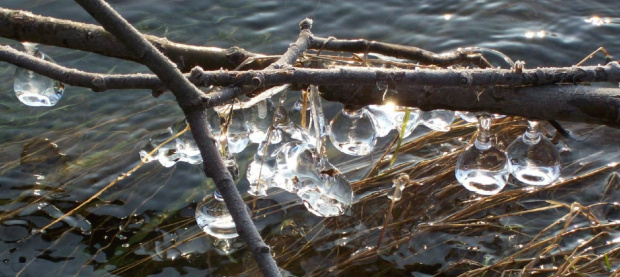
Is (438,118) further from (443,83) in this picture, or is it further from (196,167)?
(196,167)

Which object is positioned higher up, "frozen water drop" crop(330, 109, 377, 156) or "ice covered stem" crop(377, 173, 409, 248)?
"frozen water drop" crop(330, 109, 377, 156)

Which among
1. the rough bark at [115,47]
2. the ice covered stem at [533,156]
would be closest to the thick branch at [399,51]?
the rough bark at [115,47]

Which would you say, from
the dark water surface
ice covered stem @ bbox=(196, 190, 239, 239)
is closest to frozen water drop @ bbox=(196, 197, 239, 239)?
ice covered stem @ bbox=(196, 190, 239, 239)

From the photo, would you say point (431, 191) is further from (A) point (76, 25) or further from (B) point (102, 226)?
(A) point (76, 25)

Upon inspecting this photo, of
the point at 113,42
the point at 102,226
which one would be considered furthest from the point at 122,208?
the point at 113,42

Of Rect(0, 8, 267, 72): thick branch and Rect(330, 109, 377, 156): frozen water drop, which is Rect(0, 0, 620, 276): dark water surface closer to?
Rect(330, 109, 377, 156): frozen water drop

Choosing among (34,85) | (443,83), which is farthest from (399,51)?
(34,85)
